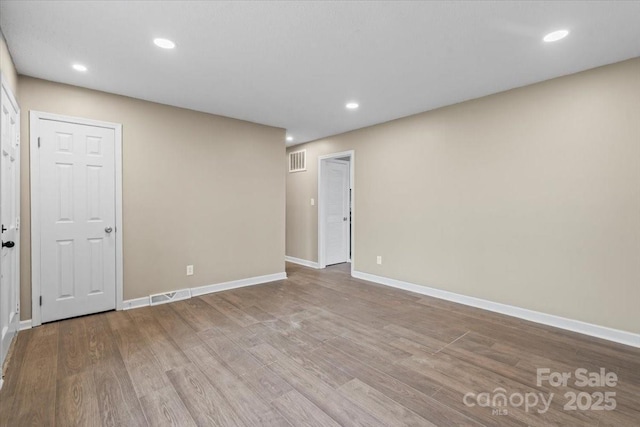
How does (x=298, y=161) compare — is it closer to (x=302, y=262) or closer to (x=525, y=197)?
(x=302, y=262)

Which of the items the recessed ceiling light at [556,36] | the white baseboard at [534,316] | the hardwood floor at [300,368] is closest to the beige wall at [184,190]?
the hardwood floor at [300,368]

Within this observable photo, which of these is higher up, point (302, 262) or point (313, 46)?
point (313, 46)

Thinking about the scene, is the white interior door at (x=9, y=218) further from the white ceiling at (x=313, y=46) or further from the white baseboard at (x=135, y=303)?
the white baseboard at (x=135, y=303)

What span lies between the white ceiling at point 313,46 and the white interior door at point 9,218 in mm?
588

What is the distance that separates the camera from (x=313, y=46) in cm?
245

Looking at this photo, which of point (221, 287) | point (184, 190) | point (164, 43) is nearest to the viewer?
point (164, 43)

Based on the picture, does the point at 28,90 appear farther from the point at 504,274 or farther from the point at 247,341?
the point at 504,274

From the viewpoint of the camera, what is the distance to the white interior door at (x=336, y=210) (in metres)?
5.88

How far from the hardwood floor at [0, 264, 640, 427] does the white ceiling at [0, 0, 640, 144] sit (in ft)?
8.32

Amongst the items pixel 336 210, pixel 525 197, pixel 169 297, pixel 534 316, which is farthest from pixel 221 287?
pixel 525 197

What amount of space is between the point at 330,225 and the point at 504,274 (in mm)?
3200

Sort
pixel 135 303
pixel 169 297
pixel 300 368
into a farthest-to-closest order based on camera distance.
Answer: pixel 169 297 < pixel 135 303 < pixel 300 368

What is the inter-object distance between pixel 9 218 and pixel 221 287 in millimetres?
2395

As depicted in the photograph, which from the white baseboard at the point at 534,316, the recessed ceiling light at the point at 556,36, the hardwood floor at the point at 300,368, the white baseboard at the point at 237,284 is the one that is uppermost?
the recessed ceiling light at the point at 556,36
